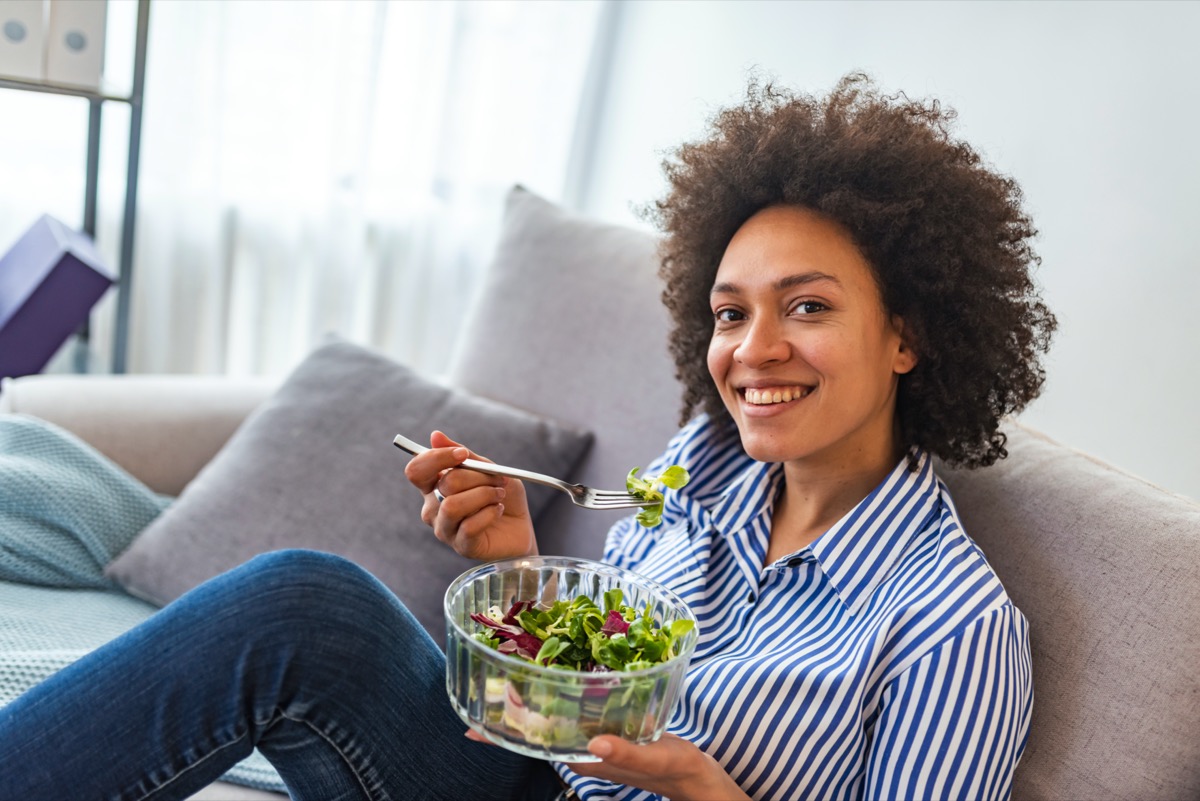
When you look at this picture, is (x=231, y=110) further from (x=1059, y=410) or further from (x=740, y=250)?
(x=1059, y=410)

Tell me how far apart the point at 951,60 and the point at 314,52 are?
150 centimetres

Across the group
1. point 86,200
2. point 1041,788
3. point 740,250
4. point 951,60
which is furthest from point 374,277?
point 1041,788

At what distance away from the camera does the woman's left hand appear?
0.94m

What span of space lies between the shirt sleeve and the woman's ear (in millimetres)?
344

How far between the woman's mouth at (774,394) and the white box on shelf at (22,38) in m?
1.61

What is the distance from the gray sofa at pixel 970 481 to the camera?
1.09 m

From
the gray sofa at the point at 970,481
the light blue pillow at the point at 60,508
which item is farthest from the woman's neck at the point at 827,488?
the light blue pillow at the point at 60,508

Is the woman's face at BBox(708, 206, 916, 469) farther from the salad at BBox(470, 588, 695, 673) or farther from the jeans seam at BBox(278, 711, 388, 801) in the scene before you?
the jeans seam at BBox(278, 711, 388, 801)

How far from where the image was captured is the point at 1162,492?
124 centimetres

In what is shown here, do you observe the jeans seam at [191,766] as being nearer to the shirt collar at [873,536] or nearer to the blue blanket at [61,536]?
the blue blanket at [61,536]

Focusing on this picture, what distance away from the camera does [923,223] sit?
1.26 metres

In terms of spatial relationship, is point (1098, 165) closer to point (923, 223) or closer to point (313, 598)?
point (923, 223)

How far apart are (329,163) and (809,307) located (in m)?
1.81

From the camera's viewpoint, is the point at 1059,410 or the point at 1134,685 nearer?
the point at 1134,685
